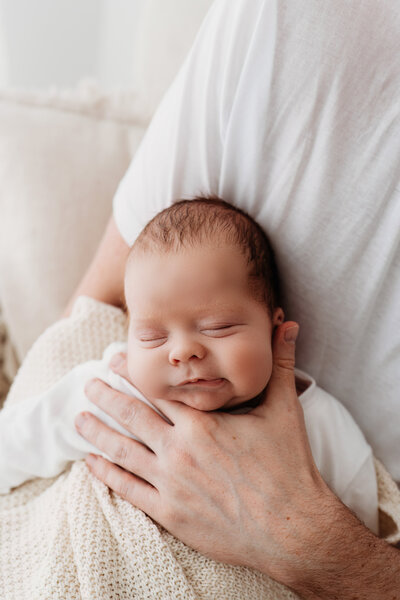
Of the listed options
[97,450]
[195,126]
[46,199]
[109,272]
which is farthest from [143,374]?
[46,199]

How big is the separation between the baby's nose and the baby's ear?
167 millimetres

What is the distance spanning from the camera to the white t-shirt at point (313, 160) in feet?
2.82

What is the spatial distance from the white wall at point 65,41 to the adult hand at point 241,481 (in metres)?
1.75

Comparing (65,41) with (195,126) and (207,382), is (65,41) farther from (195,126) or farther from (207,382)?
(207,382)

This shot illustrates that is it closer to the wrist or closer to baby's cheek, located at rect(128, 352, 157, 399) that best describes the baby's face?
baby's cheek, located at rect(128, 352, 157, 399)

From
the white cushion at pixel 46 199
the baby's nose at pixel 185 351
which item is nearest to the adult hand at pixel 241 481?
the baby's nose at pixel 185 351

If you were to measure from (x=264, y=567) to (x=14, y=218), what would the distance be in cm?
94

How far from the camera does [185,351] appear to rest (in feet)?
2.77

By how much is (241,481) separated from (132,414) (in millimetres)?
204

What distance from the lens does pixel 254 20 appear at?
89cm

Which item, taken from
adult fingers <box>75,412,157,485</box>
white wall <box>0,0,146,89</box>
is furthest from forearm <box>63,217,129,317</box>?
white wall <box>0,0,146,89</box>

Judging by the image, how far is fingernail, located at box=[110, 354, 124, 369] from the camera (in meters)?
0.99

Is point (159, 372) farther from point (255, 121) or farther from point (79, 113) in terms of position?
point (79, 113)

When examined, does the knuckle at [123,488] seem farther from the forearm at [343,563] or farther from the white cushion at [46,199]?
the white cushion at [46,199]
